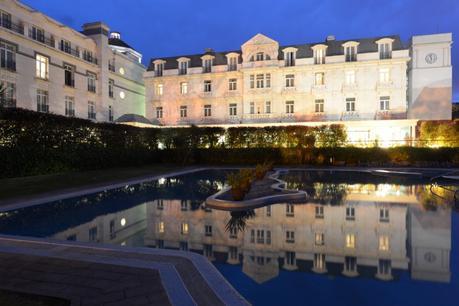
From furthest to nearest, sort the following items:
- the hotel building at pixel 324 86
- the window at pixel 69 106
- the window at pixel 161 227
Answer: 1. the hotel building at pixel 324 86
2. the window at pixel 69 106
3. the window at pixel 161 227

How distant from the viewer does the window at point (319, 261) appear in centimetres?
540

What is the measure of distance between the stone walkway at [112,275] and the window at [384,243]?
3.40m

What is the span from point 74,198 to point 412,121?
109ft

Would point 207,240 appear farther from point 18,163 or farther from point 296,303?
point 18,163

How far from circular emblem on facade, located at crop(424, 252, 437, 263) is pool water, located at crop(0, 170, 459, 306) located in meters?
0.02

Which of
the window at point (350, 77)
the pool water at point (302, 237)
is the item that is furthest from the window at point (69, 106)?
the window at point (350, 77)

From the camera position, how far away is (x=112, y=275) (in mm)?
4680

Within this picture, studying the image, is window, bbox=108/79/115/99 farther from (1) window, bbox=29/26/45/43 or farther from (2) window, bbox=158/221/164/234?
(2) window, bbox=158/221/164/234

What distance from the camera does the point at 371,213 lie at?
30.6ft

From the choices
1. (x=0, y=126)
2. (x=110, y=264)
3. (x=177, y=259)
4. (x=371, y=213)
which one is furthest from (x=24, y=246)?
(x=0, y=126)

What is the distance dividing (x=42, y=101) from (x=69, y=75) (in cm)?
488

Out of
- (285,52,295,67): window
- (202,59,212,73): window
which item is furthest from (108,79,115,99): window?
(285,52,295,67): window

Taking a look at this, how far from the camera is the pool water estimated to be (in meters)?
4.58

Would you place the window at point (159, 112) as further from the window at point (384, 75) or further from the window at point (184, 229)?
the window at point (184, 229)
